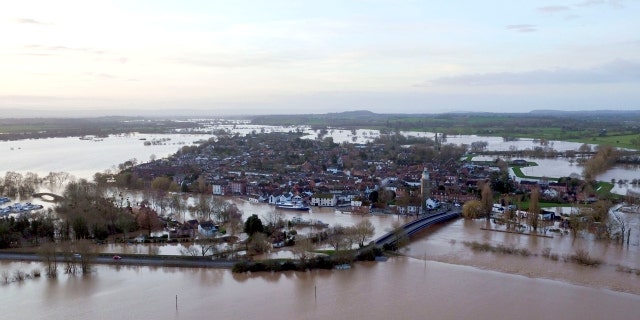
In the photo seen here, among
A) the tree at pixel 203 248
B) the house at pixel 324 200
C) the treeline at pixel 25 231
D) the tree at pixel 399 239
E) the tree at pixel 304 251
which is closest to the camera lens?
the tree at pixel 304 251

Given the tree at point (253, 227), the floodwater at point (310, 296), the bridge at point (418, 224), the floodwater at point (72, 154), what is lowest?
the floodwater at point (310, 296)

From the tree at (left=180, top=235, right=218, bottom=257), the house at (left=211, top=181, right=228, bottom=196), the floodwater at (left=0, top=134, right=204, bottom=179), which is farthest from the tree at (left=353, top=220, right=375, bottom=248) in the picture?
the floodwater at (left=0, top=134, right=204, bottom=179)

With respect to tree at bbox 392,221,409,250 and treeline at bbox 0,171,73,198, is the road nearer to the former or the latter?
tree at bbox 392,221,409,250

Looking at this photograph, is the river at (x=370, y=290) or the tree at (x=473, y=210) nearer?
the river at (x=370, y=290)

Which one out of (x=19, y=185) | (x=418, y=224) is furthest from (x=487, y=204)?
(x=19, y=185)

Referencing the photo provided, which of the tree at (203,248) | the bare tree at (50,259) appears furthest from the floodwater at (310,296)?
the tree at (203,248)

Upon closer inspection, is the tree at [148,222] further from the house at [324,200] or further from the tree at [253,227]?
the house at [324,200]
